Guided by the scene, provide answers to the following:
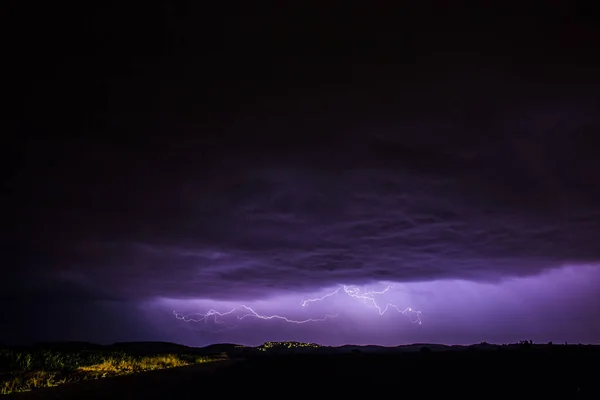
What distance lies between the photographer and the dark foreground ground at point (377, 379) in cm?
2000

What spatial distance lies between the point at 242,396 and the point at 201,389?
2.27m

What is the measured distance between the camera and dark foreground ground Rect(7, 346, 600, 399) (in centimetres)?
2000

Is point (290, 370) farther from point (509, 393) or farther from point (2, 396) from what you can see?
point (2, 396)

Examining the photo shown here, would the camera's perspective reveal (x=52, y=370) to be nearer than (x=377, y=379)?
No

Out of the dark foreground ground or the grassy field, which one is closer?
the dark foreground ground

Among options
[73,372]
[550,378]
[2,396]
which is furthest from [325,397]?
[73,372]

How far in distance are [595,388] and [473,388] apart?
540 cm

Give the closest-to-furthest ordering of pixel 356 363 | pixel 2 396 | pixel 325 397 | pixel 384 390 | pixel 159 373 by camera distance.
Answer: pixel 2 396 → pixel 325 397 → pixel 384 390 → pixel 159 373 → pixel 356 363

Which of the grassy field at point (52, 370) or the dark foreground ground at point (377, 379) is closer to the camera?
the dark foreground ground at point (377, 379)

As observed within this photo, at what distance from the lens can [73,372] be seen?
89.3 ft

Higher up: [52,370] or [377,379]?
[377,379]

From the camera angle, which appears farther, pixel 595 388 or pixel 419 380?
pixel 419 380

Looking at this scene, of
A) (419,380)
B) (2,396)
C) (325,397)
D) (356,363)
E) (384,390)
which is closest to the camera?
(2,396)

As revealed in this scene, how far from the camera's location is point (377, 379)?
2280 cm
